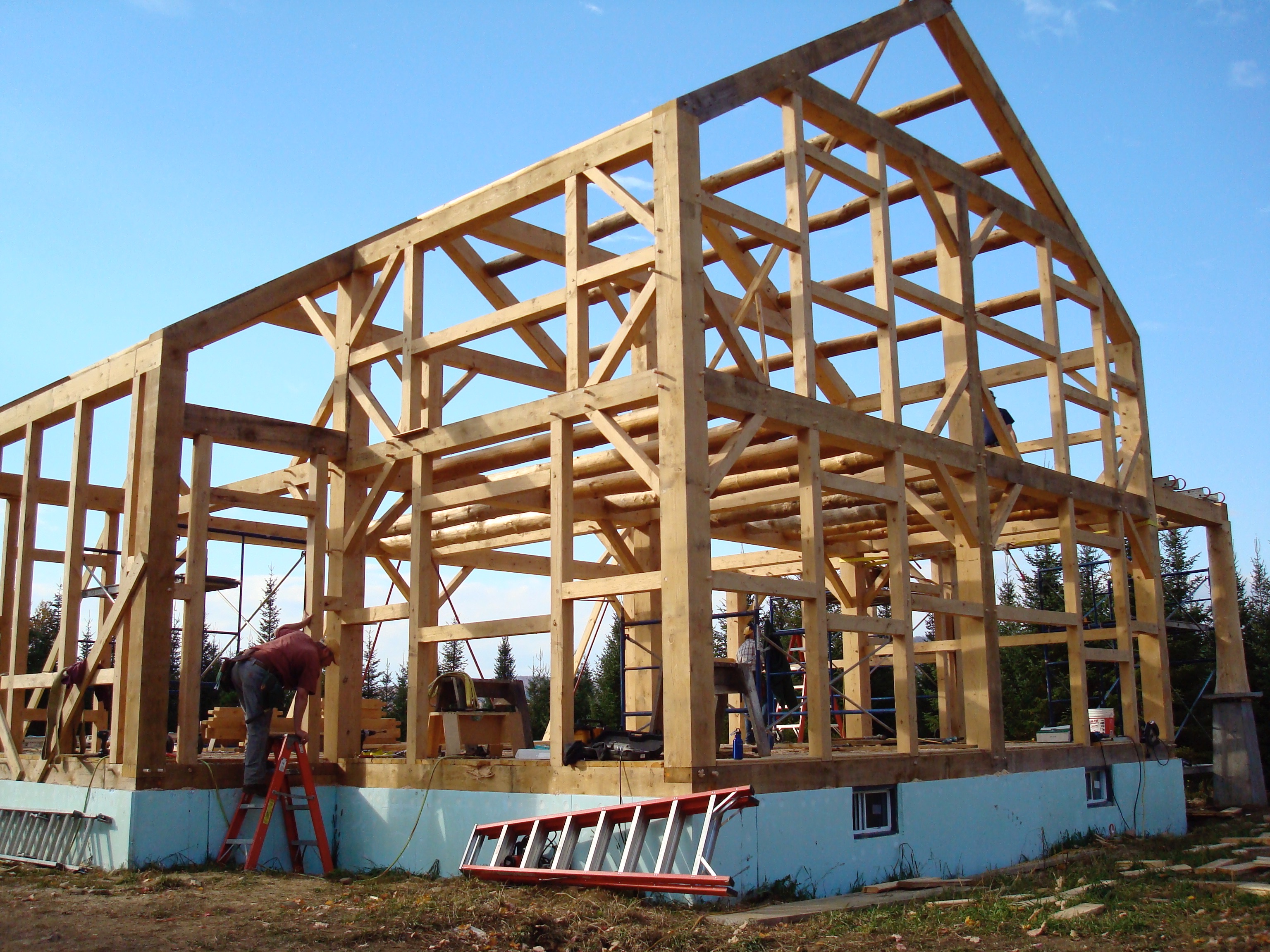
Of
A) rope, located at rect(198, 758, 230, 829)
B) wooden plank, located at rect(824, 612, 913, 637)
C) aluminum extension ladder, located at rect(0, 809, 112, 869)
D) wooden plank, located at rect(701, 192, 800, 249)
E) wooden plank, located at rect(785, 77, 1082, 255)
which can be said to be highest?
wooden plank, located at rect(785, 77, 1082, 255)

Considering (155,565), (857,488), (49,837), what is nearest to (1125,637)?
(857,488)

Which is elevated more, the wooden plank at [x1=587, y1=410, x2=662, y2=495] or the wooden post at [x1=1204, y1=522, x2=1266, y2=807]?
the wooden plank at [x1=587, y1=410, x2=662, y2=495]

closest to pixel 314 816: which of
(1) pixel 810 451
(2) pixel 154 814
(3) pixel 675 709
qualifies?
(2) pixel 154 814

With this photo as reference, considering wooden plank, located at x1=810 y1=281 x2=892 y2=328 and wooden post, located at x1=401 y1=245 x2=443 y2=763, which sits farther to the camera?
wooden post, located at x1=401 y1=245 x2=443 y2=763

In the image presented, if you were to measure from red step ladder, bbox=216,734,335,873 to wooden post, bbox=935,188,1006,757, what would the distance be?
632 centimetres

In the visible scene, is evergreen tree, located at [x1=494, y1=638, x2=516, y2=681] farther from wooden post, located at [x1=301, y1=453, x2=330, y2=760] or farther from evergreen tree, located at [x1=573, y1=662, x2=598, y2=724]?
wooden post, located at [x1=301, y1=453, x2=330, y2=760]

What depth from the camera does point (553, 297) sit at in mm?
10750

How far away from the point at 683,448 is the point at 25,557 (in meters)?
8.02

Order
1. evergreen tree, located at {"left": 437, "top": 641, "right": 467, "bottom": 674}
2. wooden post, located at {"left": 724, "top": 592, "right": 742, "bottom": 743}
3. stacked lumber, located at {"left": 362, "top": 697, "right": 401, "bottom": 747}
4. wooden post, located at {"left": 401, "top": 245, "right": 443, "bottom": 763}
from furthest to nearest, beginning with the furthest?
1. evergreen tree, located at {"left": 437, "top": 641, "right": 467, "bottom": 674}
2. wooden post, located at {"left": 724, "top": 592, "right": 742, "bottom": 743}
3. stacked lumber, located at {"left": 362, "top": 697, "right": 401, "bottom": 747}
4. wooden post, located at {"left": 401, "top": 245, "right": 443, "bottom": 763}

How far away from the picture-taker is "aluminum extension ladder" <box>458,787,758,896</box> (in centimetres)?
797

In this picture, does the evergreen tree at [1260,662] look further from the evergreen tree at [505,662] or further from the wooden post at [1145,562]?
the evergreen tree at [505,662]

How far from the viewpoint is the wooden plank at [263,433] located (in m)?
11.4

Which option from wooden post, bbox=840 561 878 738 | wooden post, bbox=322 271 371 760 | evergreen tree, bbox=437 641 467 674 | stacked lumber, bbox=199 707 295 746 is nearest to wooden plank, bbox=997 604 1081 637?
wooden post, bbox=840 561 878 738

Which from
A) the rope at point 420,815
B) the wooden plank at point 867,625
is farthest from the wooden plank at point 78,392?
the wooden plank at point 867,625
